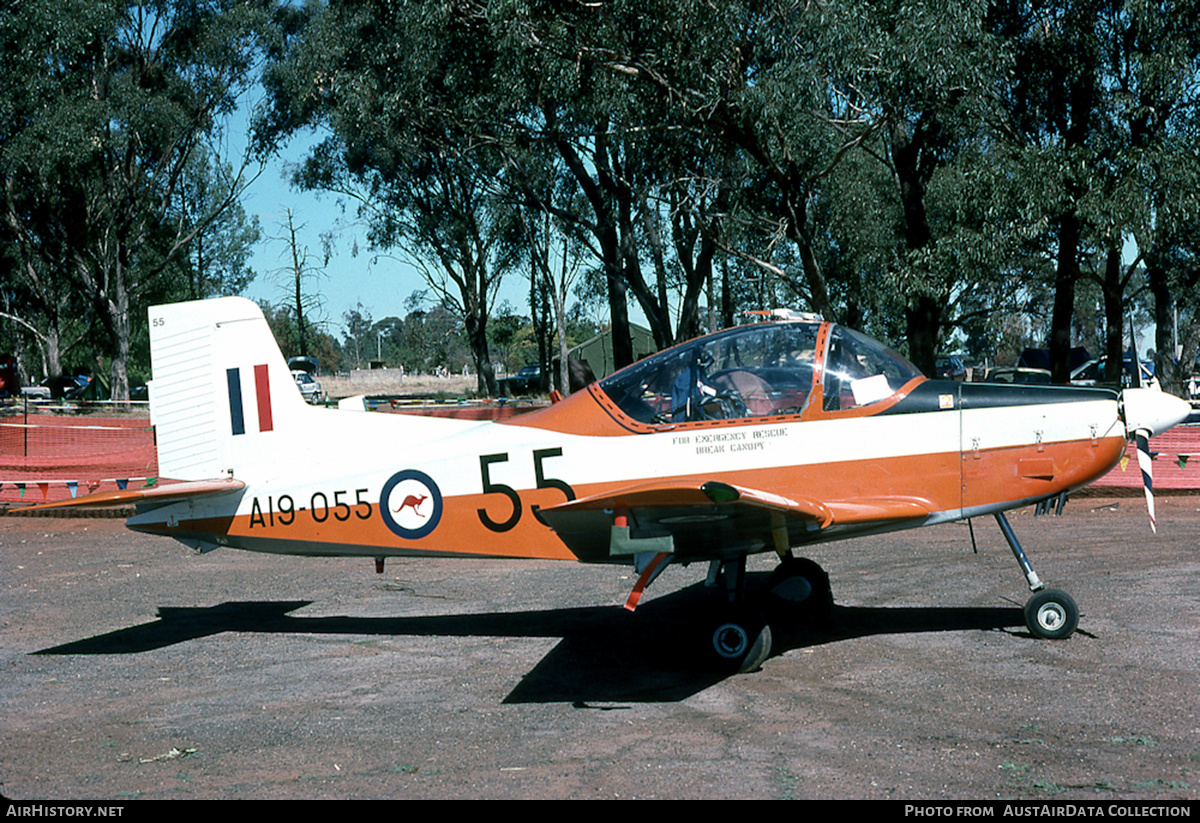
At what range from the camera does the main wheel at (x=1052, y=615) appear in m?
6.78

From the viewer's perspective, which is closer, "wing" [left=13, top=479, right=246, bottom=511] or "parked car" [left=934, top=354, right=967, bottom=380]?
"wing" [left=13, top=479, right=246, bottom=511]

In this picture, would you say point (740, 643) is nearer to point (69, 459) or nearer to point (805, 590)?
point (805, 590)

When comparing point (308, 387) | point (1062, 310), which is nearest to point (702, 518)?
point (1062, 310)

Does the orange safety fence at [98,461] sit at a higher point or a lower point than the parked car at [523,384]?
lower

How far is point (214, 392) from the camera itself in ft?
25.6

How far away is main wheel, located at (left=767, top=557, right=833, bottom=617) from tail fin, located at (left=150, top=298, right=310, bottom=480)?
4205 millimetres

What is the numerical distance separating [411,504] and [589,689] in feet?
6.66

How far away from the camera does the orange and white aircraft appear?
6430 mm

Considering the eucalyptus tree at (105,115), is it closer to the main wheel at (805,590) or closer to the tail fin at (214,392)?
the tail fin at (214,392)

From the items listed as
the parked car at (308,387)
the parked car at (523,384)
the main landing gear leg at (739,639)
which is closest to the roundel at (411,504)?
the main landing gear leg at (739,639)

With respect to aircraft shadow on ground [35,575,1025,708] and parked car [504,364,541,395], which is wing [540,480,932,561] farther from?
parked car [504,364,541,395]

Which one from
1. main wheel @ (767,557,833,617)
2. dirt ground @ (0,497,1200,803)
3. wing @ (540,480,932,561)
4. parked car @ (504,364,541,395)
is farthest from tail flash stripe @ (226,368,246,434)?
parked car @ (504,364,541,395)

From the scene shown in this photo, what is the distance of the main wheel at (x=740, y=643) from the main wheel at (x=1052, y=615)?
2037 mm
